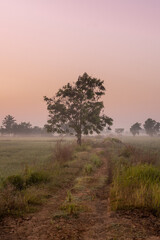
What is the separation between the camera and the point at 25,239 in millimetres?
5012

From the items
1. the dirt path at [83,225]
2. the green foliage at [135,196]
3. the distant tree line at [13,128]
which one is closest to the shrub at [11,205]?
the dirt path at [83,225]

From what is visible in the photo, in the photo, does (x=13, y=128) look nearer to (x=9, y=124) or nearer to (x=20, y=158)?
(x=9, y=124)

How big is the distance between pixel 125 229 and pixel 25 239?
7.77 ft

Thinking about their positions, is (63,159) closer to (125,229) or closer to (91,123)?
(125,229)

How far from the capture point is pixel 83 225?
5703 millimetres

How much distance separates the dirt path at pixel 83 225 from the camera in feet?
16.4

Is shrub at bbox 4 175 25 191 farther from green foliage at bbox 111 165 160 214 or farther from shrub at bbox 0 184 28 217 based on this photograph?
green foliage at bbox 111 165 160 214

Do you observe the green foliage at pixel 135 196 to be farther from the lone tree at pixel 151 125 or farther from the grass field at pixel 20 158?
the lone tree at pixel 151 125

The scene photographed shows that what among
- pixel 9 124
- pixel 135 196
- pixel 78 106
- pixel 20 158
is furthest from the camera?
pixel 9 124

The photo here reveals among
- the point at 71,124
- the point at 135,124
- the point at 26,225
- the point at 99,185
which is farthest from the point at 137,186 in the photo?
the point at 135,124

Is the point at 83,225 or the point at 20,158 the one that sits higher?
the point at 83,225

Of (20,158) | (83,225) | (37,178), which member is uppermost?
(37,178)

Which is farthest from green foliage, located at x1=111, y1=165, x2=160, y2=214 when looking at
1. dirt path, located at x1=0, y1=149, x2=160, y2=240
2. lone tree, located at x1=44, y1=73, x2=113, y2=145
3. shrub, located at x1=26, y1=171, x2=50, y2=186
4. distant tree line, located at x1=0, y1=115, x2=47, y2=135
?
distant tree line, located at x1=0, y1=115, x2=47, y2=135

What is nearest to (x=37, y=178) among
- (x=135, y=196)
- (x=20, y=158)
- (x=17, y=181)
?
(x=17, y=181)
